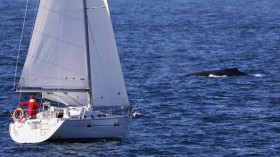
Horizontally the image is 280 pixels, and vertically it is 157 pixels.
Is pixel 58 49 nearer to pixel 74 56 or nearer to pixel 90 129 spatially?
pixel 74 56

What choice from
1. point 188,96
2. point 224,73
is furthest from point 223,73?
point 188,96

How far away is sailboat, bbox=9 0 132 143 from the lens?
76.6m

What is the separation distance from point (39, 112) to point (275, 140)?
56.2 ft

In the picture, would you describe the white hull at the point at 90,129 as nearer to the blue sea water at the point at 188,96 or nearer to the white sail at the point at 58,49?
the blue sea water at the point at 188,96

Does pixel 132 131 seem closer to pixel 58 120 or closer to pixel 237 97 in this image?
pixel 58 120

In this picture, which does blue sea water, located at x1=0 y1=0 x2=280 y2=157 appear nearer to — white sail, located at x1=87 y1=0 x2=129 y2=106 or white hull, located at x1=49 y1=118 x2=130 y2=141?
white hull, located at x1=49 y1=118 x2=130 y2=141

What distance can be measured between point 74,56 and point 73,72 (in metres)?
1.11

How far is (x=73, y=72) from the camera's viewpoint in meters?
78.2

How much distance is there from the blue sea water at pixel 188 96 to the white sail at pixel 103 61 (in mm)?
3154

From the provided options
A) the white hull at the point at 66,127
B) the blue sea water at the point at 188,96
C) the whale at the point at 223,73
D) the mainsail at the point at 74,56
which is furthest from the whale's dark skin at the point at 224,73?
the white hull at the point at 66,127

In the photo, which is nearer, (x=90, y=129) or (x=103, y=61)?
(x=90, y=129)

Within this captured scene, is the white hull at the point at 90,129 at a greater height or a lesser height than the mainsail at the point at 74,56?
lesser

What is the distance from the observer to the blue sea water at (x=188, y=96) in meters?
77.5

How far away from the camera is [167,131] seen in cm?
8500
